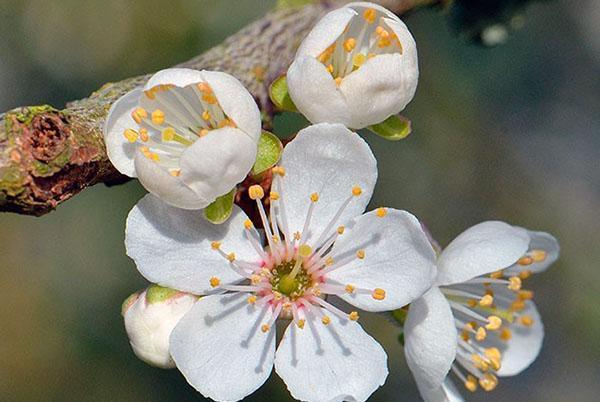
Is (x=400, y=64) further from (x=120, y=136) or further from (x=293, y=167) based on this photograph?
(x=120, y=136)

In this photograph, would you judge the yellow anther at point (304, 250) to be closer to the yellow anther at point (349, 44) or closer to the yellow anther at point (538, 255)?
the yellow anther at point (349, 44)

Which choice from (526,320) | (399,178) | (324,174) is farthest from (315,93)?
(399,178)

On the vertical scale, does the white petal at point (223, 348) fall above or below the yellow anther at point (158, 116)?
below

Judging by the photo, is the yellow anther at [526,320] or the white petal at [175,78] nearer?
the white petal at [175,78]

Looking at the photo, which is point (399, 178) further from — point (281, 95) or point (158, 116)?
point (158, 116)

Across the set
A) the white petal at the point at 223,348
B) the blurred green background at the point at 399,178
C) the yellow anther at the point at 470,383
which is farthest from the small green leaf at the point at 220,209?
the blurred green background at the point at 399,178

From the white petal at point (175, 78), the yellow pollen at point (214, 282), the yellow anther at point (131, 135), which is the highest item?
the white petal at point (175, 78)
